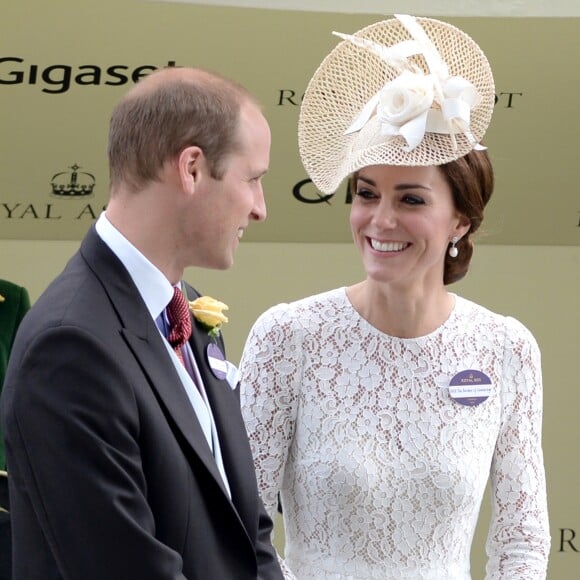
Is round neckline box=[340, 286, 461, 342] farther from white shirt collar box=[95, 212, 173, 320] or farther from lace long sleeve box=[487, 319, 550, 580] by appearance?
white shirt collar box=[95, 212, 173, 320]

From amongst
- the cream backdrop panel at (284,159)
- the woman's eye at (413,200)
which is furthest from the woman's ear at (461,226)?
the cream backdrop panel at (284,159)

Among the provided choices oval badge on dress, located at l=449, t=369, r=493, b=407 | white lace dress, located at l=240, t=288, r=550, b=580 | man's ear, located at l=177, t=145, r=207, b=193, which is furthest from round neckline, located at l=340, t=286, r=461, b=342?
man's ear, located at l=177, t=145, r=207, b=193

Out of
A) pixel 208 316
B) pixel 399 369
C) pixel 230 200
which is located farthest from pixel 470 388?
pixel 230 200

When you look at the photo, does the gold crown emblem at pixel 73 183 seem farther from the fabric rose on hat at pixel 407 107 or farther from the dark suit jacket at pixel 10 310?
the fabric rose on hat at pixel 407 107

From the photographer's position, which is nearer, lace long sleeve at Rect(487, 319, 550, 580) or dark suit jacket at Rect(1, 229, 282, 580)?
dark suit jacket at Rect(1, 229, 282, 580)

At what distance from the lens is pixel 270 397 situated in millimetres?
2818

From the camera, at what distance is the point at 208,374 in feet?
7.49

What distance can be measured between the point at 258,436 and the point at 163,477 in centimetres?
80

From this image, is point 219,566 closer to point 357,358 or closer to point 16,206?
point 357,358

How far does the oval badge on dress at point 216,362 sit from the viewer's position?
7.54 ft

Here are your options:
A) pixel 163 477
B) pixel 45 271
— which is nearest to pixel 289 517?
pixel 163 477

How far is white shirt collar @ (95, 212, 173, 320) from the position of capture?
6.85ft

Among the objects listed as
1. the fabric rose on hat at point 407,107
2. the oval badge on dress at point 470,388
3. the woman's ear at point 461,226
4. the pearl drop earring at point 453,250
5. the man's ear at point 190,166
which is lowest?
the oval badge on dress at point 470,388

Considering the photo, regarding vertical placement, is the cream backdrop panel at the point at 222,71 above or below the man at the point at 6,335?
above
